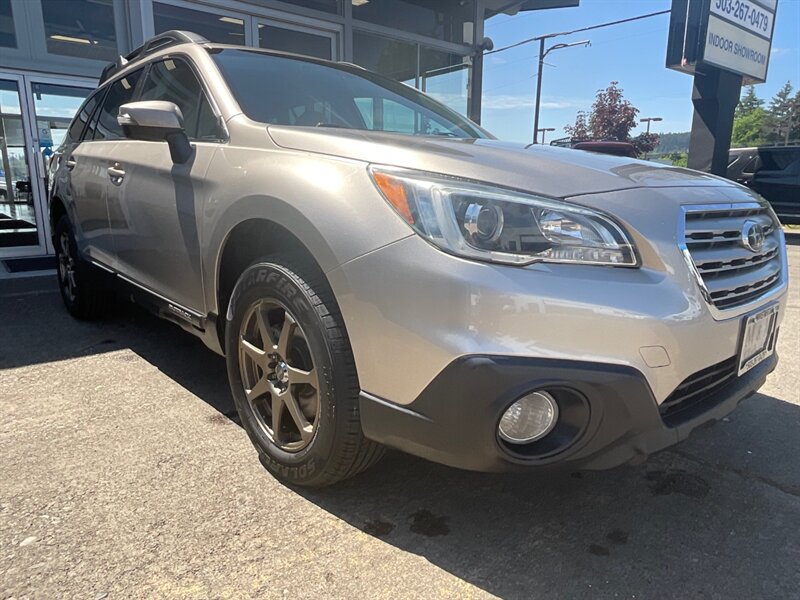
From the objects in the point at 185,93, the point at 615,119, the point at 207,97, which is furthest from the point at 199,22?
the point at 615,119

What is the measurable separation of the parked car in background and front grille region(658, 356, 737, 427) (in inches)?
509

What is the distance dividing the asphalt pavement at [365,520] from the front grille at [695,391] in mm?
464

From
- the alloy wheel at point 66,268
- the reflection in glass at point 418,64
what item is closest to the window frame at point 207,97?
the alloy wheel at point 66,268

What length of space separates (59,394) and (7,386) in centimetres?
36

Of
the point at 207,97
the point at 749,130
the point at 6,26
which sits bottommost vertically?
Result: the point at 207,97

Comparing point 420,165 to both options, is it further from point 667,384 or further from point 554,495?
point 554,495

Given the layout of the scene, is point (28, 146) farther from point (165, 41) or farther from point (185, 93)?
point (185, 93)

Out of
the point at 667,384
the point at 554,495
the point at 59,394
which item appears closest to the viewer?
A: the point at 667,384

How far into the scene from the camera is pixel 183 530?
194 cm

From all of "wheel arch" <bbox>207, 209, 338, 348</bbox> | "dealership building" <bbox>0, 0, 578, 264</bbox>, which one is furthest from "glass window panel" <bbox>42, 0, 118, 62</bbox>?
"wheel arch" <bbox>207, 209, 338, 348</bbox>

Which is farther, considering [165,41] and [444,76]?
[444,76]

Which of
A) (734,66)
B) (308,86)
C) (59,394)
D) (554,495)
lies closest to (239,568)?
(554,495)

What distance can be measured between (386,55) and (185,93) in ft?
26.4

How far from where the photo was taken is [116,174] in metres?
3.22
